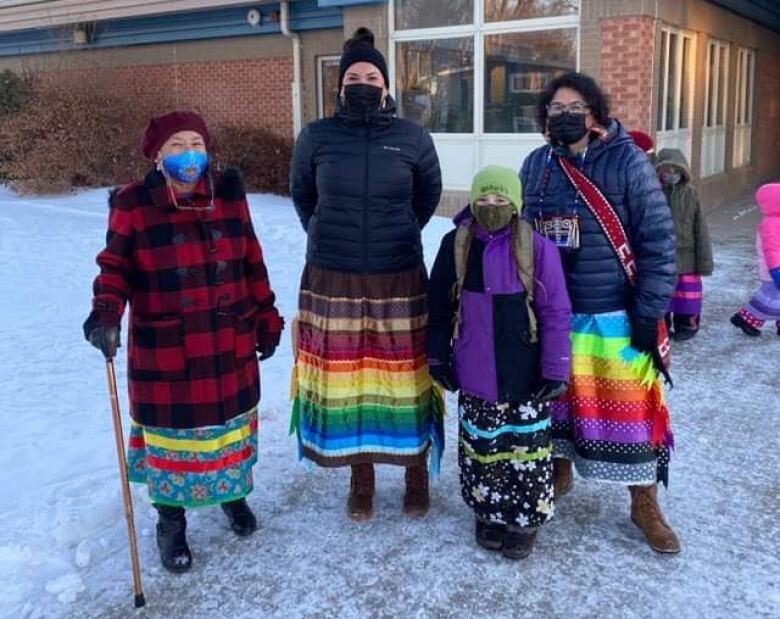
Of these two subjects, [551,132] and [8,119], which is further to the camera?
[8,119]

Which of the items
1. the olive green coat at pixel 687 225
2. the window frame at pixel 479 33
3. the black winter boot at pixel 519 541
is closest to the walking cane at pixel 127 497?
the black winter boot at pixel 519 541

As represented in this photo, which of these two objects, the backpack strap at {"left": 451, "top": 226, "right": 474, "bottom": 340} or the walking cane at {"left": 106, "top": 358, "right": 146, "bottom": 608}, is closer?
the walking cane at {"left": 106, "top": 358, "right": 146, "bottom": 608}

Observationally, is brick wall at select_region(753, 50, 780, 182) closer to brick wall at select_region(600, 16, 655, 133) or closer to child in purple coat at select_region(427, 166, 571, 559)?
brick wall at select_region(600, 16, 655, 133)

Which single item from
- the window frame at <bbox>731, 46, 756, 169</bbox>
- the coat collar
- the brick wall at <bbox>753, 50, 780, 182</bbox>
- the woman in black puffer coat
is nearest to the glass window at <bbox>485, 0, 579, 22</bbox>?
the window frame at <bbox>731, 46, 756, 169</bbox>

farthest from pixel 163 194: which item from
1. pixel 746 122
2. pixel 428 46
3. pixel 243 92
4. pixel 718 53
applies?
pixel 746 122

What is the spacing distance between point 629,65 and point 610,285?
7.13 m

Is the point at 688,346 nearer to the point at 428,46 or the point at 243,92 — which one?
the point at 428,46

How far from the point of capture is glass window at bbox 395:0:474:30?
35.6 ft

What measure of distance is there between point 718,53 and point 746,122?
2.98 m

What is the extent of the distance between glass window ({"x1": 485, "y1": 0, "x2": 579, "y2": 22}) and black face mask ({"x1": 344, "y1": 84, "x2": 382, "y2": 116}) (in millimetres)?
7523

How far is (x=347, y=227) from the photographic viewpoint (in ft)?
11.3

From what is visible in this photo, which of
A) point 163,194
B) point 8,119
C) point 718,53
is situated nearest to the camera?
point 163,194

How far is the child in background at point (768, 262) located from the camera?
6.09m

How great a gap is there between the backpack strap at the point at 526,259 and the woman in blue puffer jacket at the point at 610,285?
0.24 m
